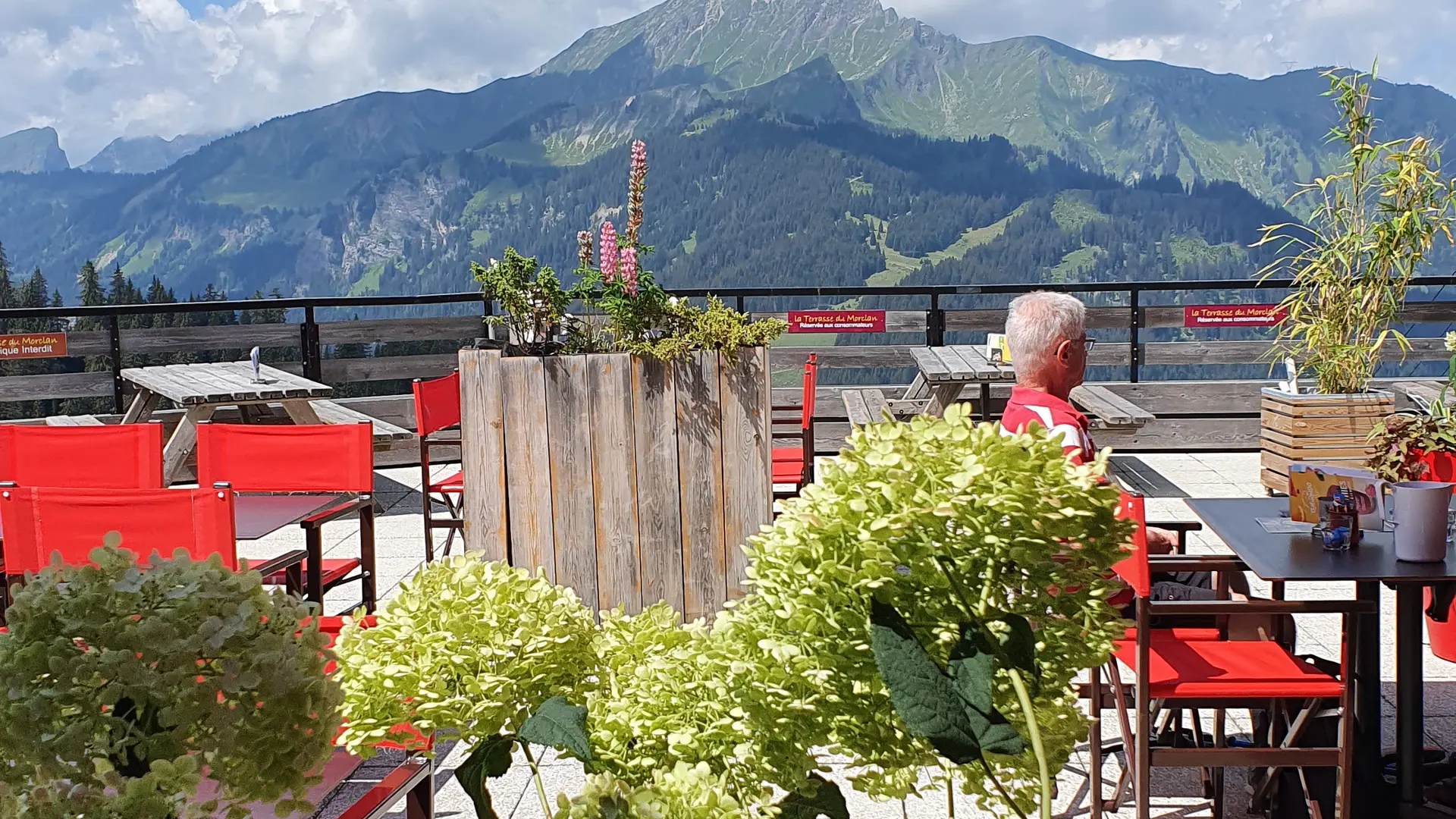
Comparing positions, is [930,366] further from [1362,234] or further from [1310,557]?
[1310,557]

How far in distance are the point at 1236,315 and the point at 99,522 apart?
808cm

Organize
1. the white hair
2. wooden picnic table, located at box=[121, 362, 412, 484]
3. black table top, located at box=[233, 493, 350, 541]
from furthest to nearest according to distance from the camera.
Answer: wooden picnic table, located at box=[121, 362, 412, 484], black table top, located at box=[233, 493, 350, 541], the white hair

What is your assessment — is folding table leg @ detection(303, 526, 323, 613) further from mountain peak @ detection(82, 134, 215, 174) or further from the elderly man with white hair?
mountain peak @ detection(82, 134, 215, 174)

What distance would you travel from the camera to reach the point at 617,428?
12.1 feet

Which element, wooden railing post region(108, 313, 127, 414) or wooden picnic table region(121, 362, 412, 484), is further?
wooden railing post region(108, 313, 127, 414)

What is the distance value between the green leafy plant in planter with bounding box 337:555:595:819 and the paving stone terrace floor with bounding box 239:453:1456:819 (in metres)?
0.06

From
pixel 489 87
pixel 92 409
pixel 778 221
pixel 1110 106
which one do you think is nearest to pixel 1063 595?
pixel 92 409

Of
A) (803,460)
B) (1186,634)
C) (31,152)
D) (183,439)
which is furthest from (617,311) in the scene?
(31,152)

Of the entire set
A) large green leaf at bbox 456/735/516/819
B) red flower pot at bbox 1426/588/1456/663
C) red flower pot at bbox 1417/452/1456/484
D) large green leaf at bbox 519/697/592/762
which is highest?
large green leaf at bbox 519/697/592/762

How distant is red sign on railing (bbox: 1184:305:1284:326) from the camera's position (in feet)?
28.4

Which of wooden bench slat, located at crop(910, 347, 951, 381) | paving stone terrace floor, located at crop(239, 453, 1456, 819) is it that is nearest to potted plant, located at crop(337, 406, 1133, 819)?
paving stone terrace floor, located at crop(239, 453, 1456, 819)

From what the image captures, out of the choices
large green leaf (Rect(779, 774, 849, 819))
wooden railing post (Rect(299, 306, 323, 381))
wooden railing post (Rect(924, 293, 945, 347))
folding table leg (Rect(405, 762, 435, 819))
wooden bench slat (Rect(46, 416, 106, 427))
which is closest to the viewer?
large green leaf (Rect(779, 774, 849, 819))

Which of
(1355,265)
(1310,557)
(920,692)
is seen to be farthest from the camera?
(1355,265)

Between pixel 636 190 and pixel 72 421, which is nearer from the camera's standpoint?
pixel 636 190
